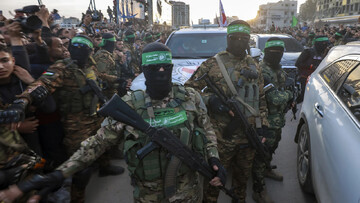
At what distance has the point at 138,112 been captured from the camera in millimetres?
1603

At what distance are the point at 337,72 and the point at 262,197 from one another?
1.67 m

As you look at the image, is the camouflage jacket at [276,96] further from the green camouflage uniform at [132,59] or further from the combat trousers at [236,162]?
the green camouflage uniform at [132,59]

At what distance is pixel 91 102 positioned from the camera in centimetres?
285

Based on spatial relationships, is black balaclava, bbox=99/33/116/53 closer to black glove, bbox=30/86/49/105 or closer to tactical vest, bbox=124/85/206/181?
black glove, bbox=30/86/49/105

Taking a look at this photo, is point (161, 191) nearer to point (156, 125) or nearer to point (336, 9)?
point (156, 125)

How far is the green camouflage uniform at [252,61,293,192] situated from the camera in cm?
281

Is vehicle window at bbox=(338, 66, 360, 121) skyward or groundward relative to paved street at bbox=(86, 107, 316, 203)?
skyward

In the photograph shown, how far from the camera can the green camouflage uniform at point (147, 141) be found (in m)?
1.60

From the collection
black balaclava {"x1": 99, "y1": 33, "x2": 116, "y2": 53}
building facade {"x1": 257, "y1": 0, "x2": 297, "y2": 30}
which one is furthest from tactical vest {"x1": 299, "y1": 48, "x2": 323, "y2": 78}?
building facade {"x1": 257, "y1": 0, "x2": 297, "y2": 30}

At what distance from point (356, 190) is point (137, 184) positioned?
56.8 inches

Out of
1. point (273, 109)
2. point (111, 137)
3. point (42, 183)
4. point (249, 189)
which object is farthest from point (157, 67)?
point (249, 189)

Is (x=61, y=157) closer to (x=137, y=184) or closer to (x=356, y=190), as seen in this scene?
(x=137, y=184)

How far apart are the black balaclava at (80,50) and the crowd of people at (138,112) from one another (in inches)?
0.4

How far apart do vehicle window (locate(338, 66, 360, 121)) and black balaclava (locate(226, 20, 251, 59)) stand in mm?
1017
